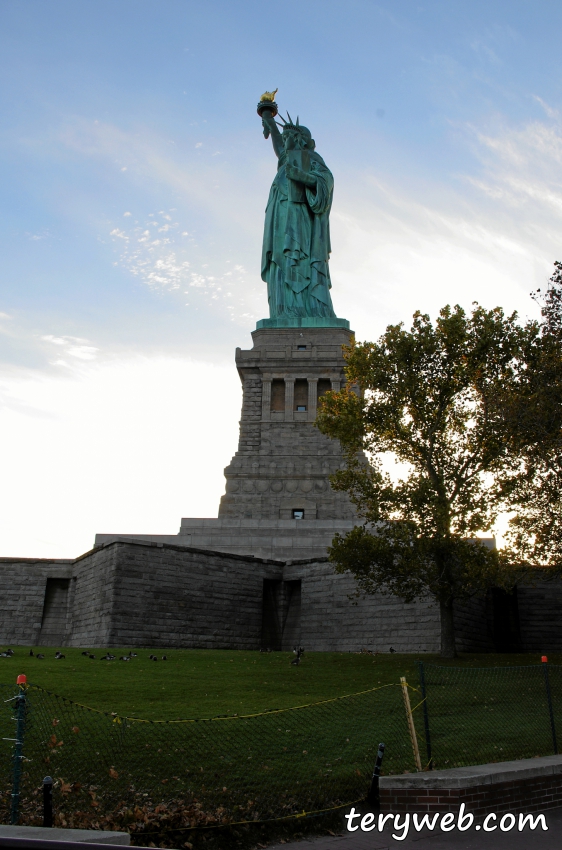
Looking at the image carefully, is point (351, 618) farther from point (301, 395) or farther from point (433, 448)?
point (301, 395)

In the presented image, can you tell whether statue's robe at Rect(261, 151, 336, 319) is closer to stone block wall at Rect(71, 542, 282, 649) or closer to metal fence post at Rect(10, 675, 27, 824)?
stone block wall at Rect(71, 542, 282, 649)

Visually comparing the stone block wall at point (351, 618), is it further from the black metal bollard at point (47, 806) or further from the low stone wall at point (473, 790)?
the black metal bollard at point (47, 806)

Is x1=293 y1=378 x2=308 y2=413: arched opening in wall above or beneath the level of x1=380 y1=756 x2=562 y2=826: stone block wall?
above

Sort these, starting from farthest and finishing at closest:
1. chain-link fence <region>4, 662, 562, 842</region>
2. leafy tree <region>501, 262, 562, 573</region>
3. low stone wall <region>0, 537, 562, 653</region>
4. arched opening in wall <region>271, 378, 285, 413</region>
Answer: arched opening in wall <region>271, 378, 285, 413</region>, low stone wall <region>0, 537, 562, 653</region>, leafy tree <region>501, 262, 562, 573</region>, chain-link fence <region>4, 662, 562, 842</region>

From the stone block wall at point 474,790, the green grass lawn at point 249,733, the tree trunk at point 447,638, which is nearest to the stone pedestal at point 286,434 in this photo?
the tree trunk at point 447,638

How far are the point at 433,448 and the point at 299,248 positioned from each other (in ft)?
97.0

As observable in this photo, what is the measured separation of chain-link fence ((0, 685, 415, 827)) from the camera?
831 centimetres

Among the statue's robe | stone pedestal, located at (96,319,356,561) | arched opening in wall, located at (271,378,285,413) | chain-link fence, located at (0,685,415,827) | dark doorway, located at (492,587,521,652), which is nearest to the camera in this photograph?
chain-link fence, located at (0,685,415,827)

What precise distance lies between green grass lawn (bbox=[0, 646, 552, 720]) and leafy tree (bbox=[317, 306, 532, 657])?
8.92 feet

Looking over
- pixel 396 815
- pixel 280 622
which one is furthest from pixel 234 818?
pixel 280 622

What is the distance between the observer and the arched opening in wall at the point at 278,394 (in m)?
45.7

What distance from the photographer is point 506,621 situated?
1240 inches

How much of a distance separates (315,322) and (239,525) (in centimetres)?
1667

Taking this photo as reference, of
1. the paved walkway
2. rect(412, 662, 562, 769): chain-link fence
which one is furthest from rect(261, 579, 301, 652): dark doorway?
the paved walkway
